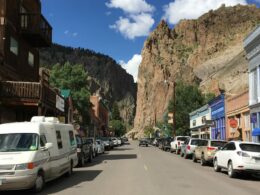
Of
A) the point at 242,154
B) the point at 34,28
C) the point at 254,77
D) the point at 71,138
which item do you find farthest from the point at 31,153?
the point at 254,77

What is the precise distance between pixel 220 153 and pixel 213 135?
108 feet

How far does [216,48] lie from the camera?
561 ft

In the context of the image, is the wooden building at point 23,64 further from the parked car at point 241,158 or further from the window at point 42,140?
the parked car at point 241,158

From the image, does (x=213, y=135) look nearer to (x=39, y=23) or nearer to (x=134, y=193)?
(x=39, y=23)

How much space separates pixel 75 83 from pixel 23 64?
19.0m

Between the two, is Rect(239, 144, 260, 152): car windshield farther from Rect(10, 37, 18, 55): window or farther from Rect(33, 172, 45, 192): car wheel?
Rect(10, 37, 18, 55): window

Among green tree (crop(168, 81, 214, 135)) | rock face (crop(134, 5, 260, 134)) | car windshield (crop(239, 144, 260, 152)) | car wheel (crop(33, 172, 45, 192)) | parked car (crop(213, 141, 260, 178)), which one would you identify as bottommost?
car wheel (crop(33, 172, 45, 192))

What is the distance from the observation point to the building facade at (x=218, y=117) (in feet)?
160

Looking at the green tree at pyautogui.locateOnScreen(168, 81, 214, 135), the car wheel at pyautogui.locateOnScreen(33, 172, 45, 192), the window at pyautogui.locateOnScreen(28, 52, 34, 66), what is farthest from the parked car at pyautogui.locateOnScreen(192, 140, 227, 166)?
the green tree at pyautogui.locateOnScreen(168, 81, 214, 135)

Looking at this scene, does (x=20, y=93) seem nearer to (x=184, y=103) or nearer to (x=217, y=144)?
(x=217, y=144)

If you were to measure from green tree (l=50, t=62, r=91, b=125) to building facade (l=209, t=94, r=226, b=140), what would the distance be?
14.3 m

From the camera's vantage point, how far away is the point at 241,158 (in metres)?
19.1

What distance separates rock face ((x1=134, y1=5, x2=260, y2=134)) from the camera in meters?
168

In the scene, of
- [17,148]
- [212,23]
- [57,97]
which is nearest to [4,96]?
[57,97]
